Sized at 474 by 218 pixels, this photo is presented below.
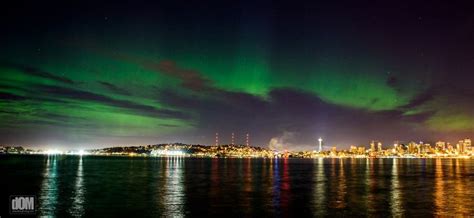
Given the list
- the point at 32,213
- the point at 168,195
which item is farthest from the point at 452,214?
the point at 32,213

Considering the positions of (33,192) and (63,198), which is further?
(33,192)

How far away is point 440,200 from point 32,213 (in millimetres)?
42892

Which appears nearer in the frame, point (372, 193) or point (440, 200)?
point (440, 200)

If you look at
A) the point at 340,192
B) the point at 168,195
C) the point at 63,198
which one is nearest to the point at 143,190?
the point at 168,195

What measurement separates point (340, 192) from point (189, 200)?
2166 centimetres

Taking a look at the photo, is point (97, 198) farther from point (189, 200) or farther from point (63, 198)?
point (189, 200)

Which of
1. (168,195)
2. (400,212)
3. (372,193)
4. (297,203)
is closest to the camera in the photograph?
(400,212)

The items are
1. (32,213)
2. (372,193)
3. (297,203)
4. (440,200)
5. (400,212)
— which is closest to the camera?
(32,213)

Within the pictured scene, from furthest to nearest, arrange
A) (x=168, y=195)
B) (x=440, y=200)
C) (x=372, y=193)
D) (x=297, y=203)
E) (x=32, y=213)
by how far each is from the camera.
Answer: (x=372, y=193)
(x=168, y=195)
(x=440, y=200)
(x=297, y=203)
(x=32, y=213)

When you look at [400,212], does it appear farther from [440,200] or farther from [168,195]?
[168,195]

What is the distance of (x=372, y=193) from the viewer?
55000 mm

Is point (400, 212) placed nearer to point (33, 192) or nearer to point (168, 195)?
point (168, 195)

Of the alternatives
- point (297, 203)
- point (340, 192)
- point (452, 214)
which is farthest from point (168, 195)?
point (452, 214)

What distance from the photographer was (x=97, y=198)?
1909 inches
